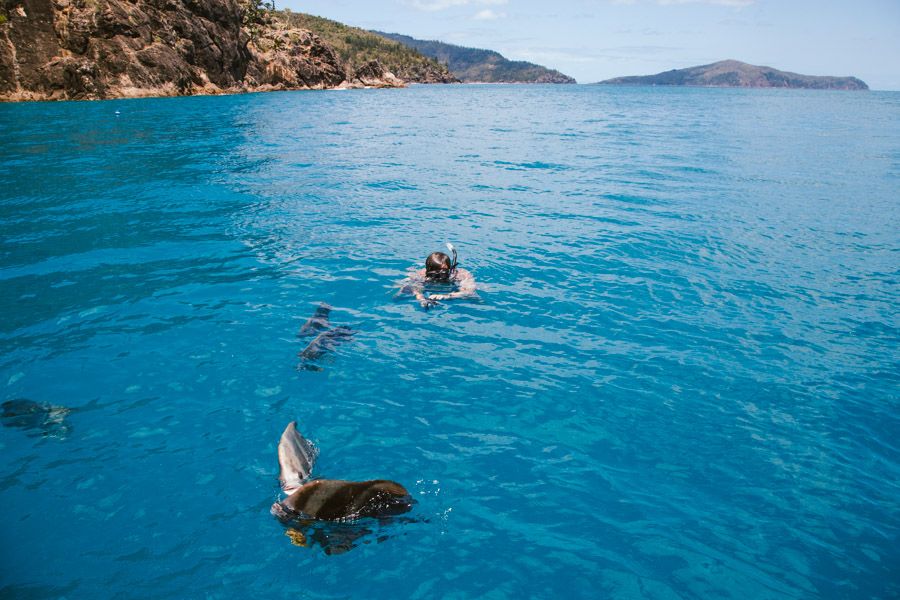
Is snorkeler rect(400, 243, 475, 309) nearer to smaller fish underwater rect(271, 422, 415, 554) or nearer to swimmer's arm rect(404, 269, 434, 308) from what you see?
swimmer's arm rect(404, 269, 434, 308)

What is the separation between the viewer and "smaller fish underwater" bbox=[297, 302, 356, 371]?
748 cm

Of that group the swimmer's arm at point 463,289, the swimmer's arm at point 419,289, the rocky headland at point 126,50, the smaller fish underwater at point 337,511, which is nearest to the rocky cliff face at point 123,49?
the rocky headland at point 126,50

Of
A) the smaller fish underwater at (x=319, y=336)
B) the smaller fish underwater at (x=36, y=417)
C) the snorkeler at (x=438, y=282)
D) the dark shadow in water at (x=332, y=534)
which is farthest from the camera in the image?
the snorkeler at (x=438, y=282)

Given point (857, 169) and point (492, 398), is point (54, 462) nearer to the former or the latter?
point (492, 398)

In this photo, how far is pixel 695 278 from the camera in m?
10.8

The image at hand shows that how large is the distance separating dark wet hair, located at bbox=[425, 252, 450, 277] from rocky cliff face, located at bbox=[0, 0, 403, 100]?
212 feet

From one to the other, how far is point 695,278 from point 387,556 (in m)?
9.04

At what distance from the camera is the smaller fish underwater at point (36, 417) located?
19.3 ft

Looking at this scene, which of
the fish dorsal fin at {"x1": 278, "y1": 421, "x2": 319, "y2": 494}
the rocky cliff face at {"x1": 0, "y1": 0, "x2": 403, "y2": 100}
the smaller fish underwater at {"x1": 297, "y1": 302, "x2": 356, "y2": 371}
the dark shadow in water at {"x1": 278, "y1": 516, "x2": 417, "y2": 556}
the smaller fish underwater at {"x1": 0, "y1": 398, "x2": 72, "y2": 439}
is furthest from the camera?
the rocky cliff face at {"x1": 0, "y1": 0, "x2": 403, "y2": 100}

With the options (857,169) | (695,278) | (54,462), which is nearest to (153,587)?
(54,462)

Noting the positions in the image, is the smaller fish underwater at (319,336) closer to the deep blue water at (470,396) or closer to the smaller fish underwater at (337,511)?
the deep blue water at (470,396)

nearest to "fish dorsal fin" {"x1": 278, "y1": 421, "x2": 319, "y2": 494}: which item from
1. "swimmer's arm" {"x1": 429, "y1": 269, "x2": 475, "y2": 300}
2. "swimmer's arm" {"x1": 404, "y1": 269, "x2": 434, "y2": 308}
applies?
"swimmer's arm" {"x1": 404, "y1": 269, "x2": 434, "y2": 308}

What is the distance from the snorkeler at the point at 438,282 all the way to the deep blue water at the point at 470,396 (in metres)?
0.31

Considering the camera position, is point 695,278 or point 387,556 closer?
point 387,556
